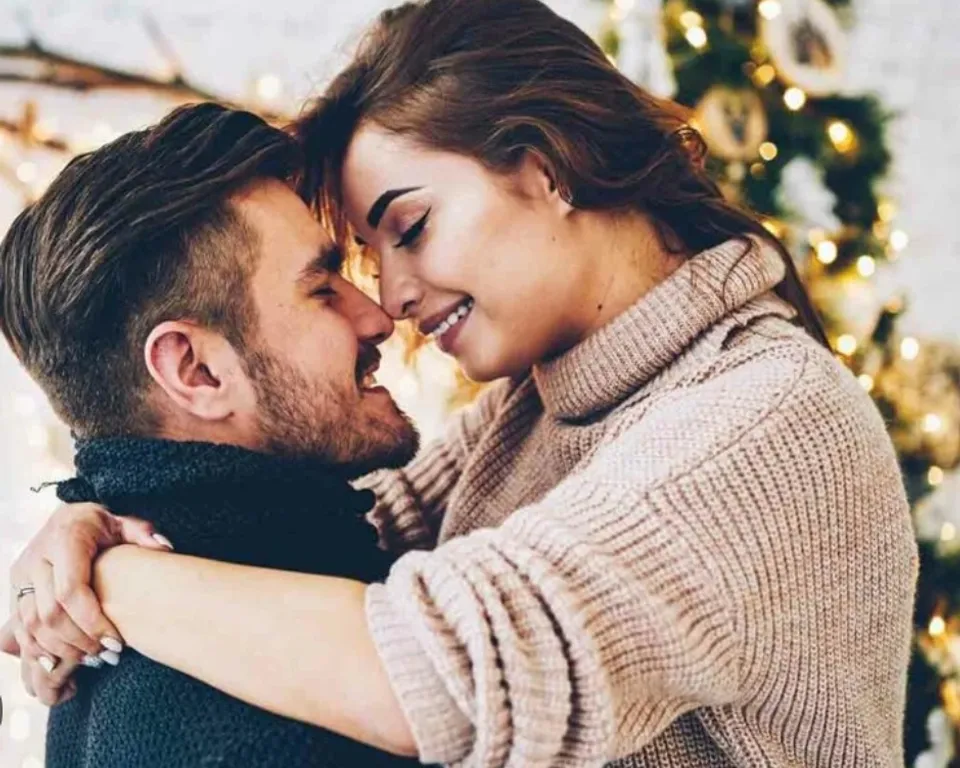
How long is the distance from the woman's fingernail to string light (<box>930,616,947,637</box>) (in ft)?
4.94

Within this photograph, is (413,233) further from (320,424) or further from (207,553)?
(207,553)

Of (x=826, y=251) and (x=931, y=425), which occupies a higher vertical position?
(x=826, y=251)

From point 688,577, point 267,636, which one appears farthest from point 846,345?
point 267,636

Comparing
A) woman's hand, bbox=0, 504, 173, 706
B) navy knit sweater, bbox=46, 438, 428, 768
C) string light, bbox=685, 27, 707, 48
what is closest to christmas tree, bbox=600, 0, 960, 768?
string light, bbox=685, 27, 707, 48

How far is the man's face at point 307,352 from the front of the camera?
45.0 inches

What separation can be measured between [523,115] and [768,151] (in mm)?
836

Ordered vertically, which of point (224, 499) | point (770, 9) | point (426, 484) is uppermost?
point (770, 9)

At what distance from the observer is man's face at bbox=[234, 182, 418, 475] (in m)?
1.14

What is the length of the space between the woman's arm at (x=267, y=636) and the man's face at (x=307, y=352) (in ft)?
0.73

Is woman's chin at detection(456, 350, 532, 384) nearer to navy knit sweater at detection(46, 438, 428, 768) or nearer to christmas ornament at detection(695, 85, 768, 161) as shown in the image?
navy knit sweater at detection(46, 438, 428, 768)

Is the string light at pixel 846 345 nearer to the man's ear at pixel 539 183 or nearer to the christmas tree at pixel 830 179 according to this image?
the christmas tree at pixel 830 179

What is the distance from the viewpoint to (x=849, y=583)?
39.9 inches

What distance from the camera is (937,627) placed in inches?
80.0

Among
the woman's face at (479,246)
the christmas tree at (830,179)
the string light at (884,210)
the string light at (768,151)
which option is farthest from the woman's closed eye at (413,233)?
the string light at (884,210)
